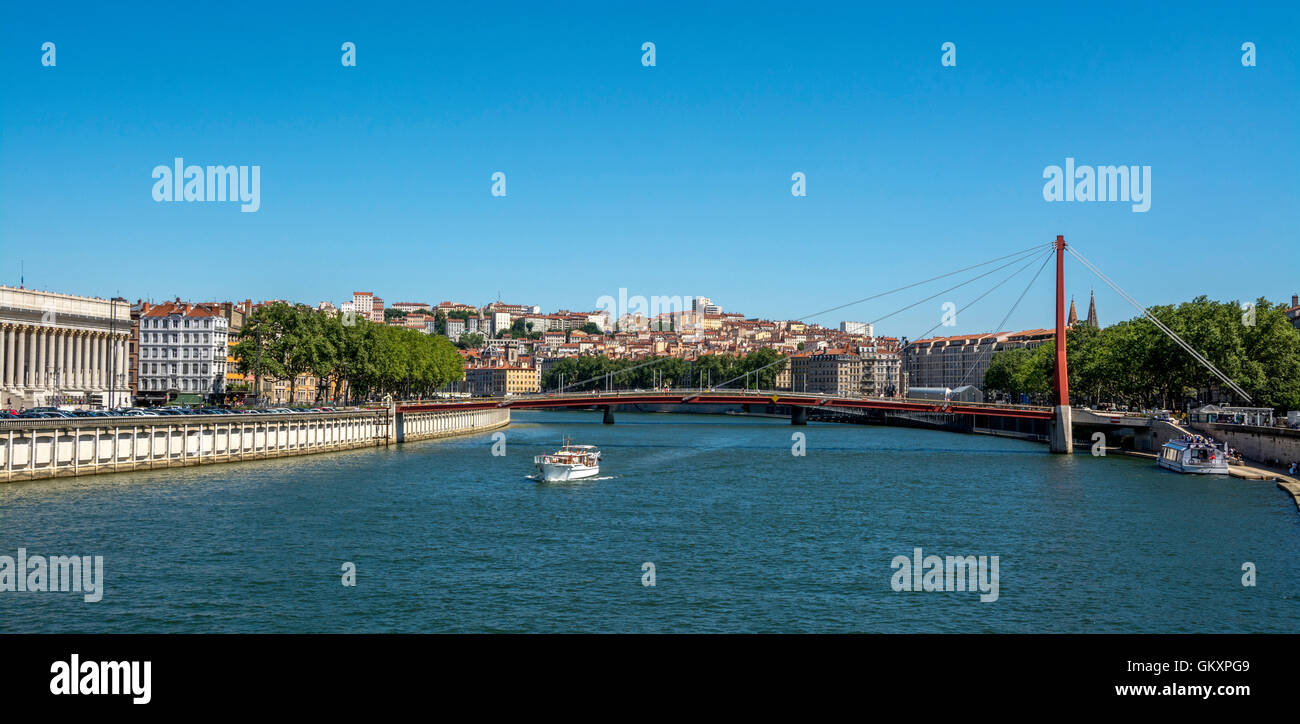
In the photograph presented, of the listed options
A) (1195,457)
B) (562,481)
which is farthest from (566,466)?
(1195,457)

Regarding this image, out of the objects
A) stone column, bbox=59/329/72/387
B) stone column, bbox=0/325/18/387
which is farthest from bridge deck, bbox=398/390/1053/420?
stone column, bbox=0/325/18/387

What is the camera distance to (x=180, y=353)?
92.7m

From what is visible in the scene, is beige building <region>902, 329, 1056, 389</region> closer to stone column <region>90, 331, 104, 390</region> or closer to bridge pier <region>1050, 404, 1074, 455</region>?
bridge pier <region>1050, 404, 1074, 455</region>

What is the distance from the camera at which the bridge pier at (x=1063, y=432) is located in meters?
60.9

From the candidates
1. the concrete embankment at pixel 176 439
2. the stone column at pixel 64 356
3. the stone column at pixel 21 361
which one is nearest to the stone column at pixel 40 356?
the stone column at pixel 21 361

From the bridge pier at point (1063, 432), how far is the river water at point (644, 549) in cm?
1295

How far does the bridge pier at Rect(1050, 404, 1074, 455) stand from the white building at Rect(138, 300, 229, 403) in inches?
2672

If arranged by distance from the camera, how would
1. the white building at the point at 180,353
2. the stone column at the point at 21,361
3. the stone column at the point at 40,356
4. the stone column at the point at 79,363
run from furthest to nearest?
1. the white building at the point at 180,353
2. the stone column at the point at 79,363
3. the stone column at the point at 40,356
4. the stone column at the point at 21,361

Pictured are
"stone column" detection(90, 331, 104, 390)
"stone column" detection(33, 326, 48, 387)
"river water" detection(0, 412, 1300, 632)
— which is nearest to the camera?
"river water" detection(0, 412, 1300, 632)

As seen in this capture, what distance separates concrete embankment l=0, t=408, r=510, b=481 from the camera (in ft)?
122

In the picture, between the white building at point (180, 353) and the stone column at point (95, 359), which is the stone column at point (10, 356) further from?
the white building at point (180, 353)

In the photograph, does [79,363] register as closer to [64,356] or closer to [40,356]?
[64,356]
